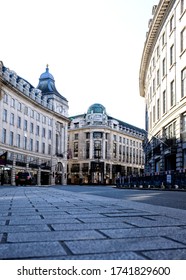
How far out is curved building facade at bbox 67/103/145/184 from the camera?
9706 cm

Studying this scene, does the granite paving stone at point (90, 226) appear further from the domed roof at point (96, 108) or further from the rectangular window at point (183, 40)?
the domed roof at point (96, 108)

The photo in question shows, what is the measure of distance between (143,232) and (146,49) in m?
40.9

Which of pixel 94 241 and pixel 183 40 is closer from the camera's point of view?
pixel 94 241

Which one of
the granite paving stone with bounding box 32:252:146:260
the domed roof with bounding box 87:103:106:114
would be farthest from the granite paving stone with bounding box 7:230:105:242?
the domed roof with bounding box 87:103:106:114

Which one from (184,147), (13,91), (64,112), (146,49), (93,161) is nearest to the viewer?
(184,147)

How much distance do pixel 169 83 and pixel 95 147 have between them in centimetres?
6720

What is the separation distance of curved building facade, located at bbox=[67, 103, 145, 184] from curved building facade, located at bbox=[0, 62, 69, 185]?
53.7ft

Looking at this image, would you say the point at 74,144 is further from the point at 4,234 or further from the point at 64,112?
the point at 4,234

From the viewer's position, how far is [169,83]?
104ft

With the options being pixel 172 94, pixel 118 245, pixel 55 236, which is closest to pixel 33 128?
pixel 172 94

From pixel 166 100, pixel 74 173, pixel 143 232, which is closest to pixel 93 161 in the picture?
pixel 74 173

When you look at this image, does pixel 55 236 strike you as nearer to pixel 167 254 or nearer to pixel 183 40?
pixel 167 254

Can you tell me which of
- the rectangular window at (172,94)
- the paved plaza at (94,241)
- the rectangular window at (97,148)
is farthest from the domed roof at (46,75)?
the paved plaza at (94,241)
